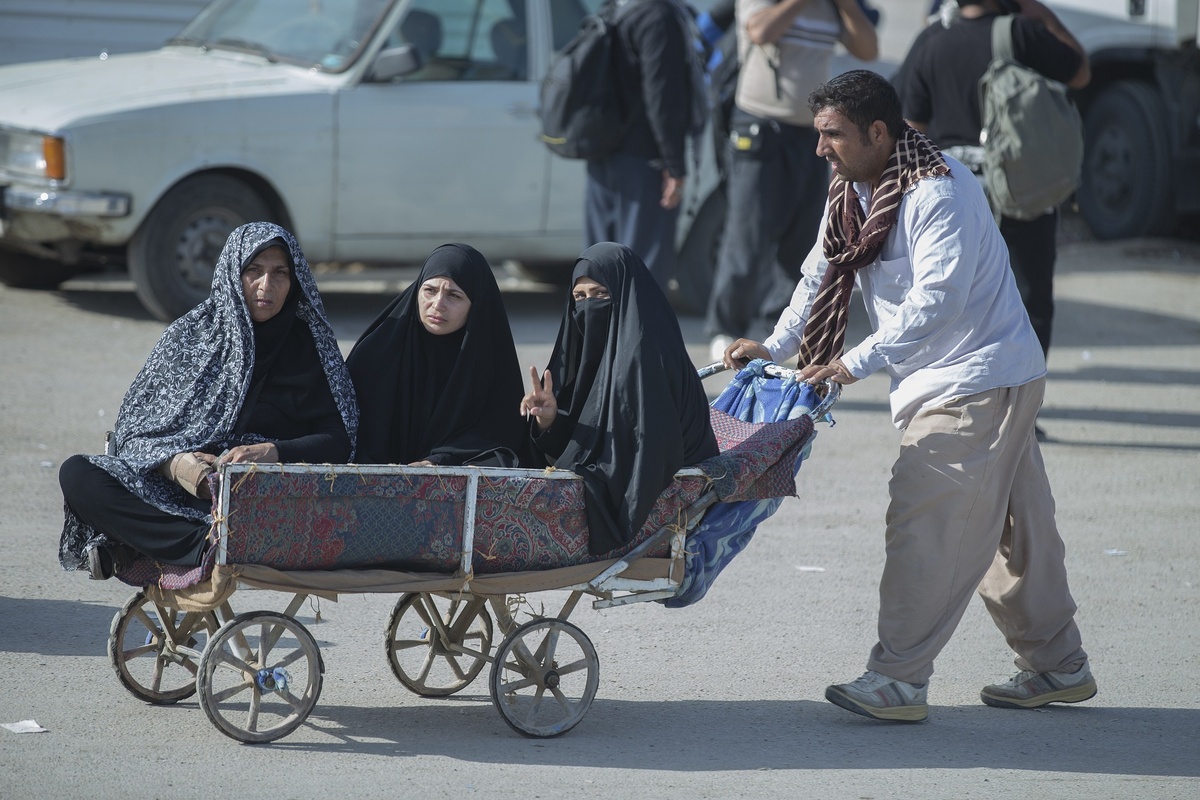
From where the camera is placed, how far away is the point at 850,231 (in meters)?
3.97

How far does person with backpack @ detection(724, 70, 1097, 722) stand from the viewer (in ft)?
12.5

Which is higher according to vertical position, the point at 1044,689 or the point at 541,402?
the point at 541,402

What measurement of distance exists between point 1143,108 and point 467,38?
18.2ft

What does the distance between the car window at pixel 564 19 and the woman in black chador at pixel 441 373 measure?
16.8ft

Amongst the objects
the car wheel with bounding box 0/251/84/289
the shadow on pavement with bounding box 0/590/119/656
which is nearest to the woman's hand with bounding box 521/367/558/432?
the shadow on pavement with bounding box 0/590/119/656

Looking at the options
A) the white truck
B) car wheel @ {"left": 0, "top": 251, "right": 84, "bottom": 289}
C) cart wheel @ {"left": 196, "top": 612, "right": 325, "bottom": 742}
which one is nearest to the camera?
cart wheel @ {"left": 196, "top": 612, "right": 325, "bottom": 742}

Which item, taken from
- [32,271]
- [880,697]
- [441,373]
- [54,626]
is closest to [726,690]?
[880,697]

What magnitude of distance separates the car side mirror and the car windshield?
9.1 inches

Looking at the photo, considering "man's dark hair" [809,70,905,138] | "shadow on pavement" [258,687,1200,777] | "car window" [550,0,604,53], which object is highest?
"man's dark hair" [809,70,905,138]

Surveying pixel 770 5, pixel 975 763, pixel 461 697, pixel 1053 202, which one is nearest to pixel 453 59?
pixel 770 5

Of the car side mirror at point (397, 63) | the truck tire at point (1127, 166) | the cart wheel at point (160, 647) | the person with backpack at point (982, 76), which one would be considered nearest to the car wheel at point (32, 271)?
the car side mirror at point (397, 63)

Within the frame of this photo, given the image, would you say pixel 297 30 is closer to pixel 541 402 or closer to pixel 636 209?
pixel 636 209

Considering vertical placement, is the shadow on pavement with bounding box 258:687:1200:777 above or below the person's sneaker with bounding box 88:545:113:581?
below

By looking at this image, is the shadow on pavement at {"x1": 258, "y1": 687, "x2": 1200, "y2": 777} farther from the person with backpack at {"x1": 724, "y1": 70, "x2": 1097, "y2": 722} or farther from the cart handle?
the cart handle
